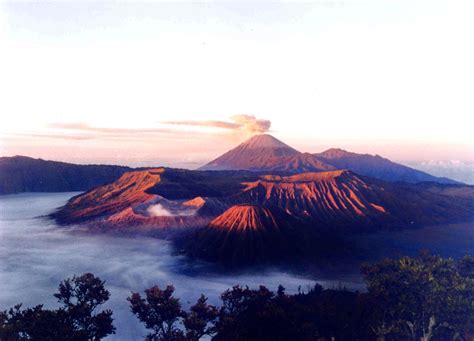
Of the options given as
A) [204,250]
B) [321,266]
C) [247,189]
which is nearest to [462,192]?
[247,189]

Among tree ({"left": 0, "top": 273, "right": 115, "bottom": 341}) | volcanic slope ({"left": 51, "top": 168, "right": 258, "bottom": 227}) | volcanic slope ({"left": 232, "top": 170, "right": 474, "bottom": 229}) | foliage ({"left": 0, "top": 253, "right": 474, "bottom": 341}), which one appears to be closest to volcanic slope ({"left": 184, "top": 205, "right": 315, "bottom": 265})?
volcanic slope ({"left": 51, "top": 168, "right": 258, "bottom": 227})

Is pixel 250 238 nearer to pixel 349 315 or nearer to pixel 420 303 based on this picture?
pixel 349 315

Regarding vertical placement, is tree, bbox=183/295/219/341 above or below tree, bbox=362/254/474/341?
below

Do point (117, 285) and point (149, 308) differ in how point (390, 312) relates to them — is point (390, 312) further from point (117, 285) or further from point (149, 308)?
point (117, 285)

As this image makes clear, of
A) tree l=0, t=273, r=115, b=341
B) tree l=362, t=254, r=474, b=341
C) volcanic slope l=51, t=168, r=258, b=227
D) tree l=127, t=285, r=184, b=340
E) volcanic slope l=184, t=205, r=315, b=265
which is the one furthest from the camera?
volcanic slope l=51, t=168, r=258, b=227

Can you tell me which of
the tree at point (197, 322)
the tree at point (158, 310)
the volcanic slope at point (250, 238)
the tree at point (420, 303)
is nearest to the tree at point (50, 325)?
the tree at point (158, 310)

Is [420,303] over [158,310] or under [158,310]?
over

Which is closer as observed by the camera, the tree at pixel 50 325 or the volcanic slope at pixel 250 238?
the tree at pixel 50 325

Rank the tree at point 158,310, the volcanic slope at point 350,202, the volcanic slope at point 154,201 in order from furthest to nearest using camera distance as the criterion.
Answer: the volcanic slope at point 350,202 < the volcanic slope at point 154,201 < the tree at point 158,310

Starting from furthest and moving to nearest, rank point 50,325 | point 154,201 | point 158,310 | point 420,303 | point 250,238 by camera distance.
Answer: point 154,201 < point 250,238 < point 158,310 < point 420,303 < point 50,325

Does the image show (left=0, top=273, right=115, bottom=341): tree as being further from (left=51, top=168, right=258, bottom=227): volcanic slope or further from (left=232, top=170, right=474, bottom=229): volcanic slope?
(left=232, top=170, right=474, bottom=229): volcanic slope

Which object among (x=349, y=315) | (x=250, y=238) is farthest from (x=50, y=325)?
(x=250, y=238)

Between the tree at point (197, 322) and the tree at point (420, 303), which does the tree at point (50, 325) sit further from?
the tree at point (420, 303)

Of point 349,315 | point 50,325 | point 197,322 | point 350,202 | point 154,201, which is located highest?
point 350,202
